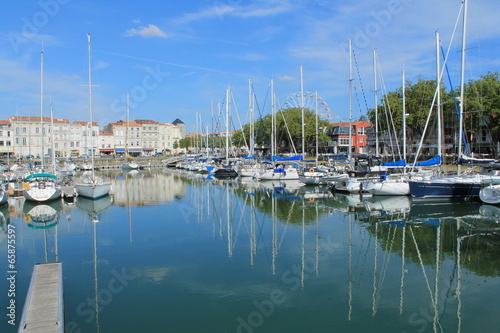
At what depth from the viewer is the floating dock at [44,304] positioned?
8180 mm

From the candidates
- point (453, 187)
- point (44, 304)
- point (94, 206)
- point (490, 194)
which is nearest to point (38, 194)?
point (94, 206)

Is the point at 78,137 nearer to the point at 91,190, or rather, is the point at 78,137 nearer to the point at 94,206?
the point at 91,190

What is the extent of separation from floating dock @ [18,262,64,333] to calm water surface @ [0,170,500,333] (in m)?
0.75

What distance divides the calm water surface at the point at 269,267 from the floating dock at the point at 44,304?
2.46ft

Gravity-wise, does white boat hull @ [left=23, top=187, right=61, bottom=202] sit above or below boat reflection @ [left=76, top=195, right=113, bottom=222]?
above

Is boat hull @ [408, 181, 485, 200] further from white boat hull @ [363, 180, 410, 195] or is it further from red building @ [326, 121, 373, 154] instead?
red building @ [326, 121, 373, 154]

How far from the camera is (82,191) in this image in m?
30.6

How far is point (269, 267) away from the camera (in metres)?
13.9

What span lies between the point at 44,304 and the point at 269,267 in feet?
23.2

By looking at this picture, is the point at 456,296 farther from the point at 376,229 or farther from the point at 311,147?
the point at 311,147

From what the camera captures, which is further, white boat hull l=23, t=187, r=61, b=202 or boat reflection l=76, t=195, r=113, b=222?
white boat hull l=23, t=187, r=61, b=202

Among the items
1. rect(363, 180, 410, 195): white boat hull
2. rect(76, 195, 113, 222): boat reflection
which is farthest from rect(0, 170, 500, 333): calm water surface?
rect(363, 180, 410, 195): white boat hull

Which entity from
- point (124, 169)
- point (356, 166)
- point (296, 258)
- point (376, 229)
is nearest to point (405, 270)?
point (296, 258)

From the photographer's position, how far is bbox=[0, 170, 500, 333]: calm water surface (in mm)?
9938
